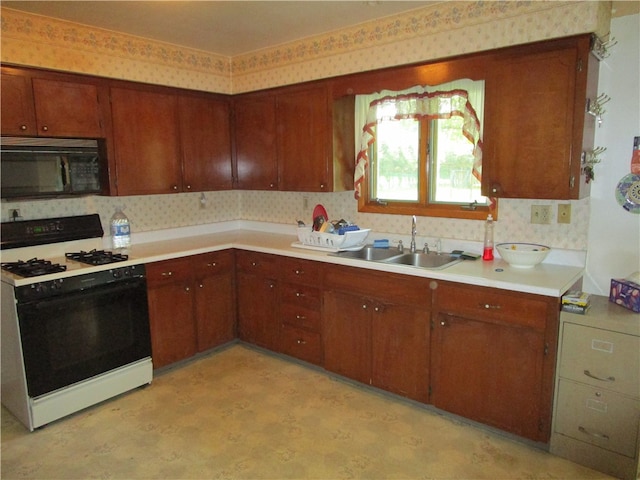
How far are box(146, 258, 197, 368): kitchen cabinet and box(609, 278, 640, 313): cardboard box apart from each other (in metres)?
2.77

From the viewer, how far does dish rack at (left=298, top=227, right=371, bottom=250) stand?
3.21 metres

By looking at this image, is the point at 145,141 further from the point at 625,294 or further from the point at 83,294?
the point at 625,294

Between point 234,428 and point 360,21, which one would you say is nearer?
point 234,428

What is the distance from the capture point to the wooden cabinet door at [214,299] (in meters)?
3.52

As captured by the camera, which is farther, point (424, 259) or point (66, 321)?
point (424, 259)

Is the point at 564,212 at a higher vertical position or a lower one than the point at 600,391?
higher

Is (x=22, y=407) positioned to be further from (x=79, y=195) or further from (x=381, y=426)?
(x=381, y=426)

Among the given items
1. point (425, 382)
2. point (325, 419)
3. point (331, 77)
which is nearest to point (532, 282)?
point (425, 382)

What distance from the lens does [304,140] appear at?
11.7 ft

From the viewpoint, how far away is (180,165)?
145 inches

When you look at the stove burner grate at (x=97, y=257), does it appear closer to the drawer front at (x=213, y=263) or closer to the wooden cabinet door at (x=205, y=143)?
the drawer front at (x=213, y=263)

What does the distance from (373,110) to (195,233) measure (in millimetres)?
1939

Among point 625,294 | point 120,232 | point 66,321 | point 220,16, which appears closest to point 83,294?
point 66,321

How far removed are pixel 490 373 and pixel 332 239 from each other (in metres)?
1.36
